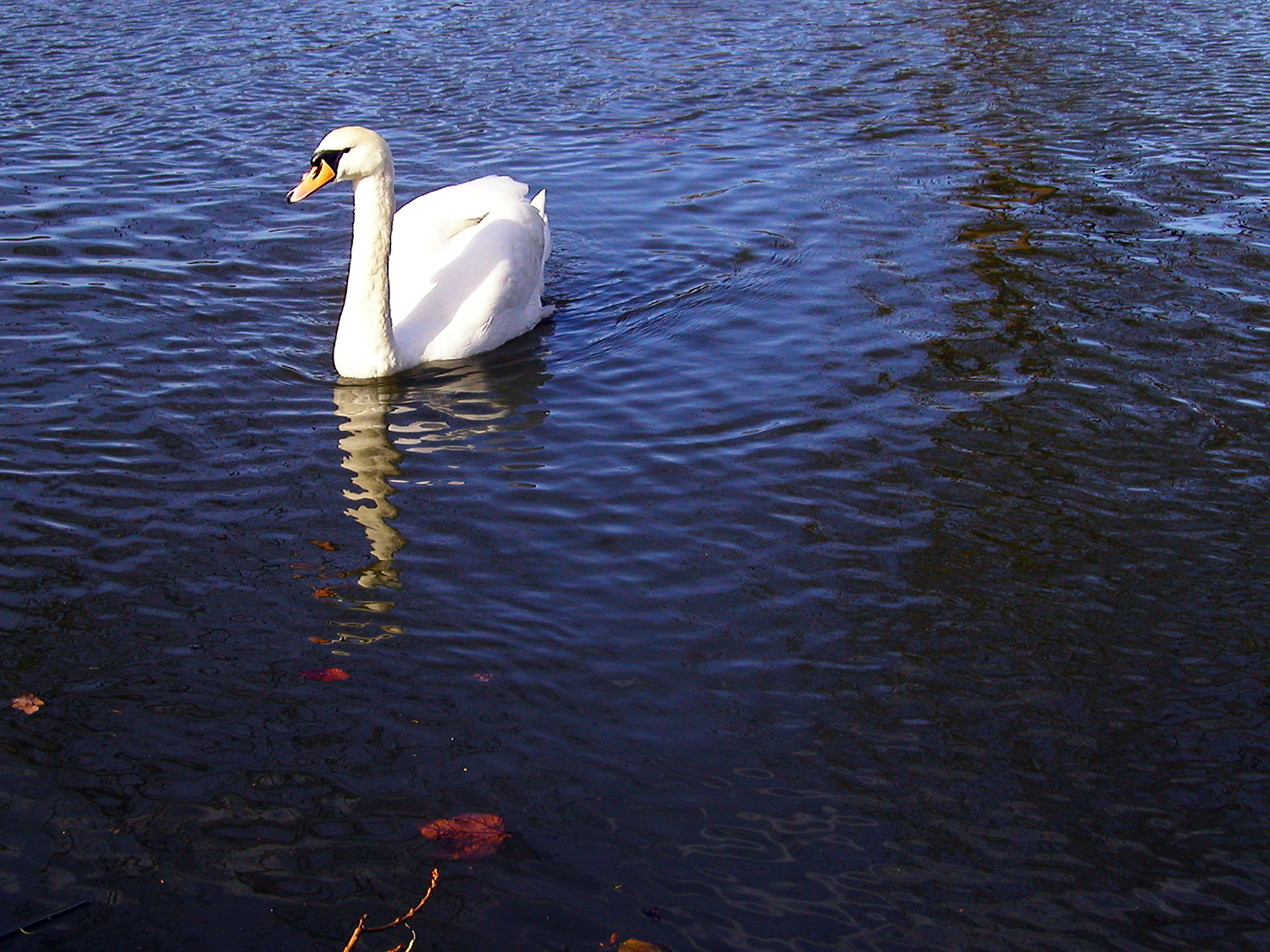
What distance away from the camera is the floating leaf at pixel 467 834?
14.0 ft

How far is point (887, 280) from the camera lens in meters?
9.23

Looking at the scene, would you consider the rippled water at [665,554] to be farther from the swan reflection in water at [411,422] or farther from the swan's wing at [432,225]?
the swan's wing at [432,225]

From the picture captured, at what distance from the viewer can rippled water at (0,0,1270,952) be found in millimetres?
4223

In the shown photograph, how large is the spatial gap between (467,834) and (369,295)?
4.26 m

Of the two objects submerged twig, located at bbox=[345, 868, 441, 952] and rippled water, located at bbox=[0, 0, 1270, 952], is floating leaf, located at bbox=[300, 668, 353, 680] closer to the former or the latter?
rippled water, located at bbox=[0, 0, 1270, 952]

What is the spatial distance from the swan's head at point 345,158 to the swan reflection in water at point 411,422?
1.24 metres

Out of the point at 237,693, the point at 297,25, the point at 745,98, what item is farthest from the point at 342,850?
the point at 297,25

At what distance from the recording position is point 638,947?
3902 mm

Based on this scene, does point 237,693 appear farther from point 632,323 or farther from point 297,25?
point 297,25

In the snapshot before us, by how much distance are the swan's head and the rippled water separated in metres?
1.17

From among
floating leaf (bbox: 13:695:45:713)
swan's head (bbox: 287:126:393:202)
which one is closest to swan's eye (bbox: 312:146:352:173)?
swan's head (bbox: 287:126:393:202)

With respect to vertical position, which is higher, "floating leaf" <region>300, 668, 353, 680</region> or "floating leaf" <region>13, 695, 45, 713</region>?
"floating leaf" <region>13, 695, 45, 713</region>

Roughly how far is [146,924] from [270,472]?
3.12 m

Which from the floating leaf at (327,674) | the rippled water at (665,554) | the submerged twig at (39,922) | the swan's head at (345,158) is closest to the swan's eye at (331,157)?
the swan's head at (345,158)
